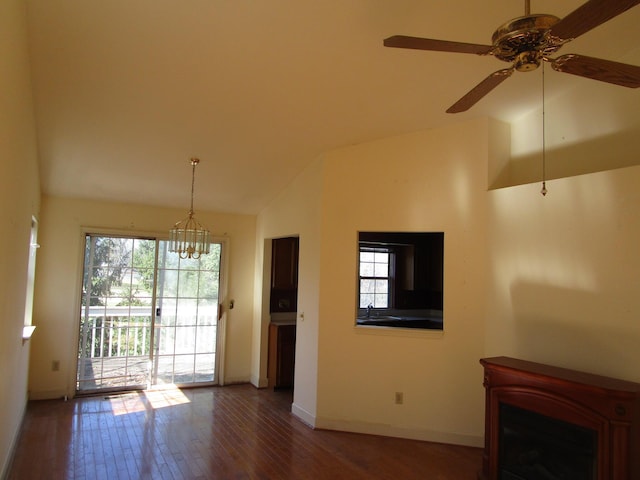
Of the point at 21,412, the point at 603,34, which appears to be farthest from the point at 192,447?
the point at 603,34

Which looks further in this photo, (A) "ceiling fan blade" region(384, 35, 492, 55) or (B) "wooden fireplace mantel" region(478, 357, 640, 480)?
(B) "wooden fireplace mantel" region(478, 357, 640, 480)

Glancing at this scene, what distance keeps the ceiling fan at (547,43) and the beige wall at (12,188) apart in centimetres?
173

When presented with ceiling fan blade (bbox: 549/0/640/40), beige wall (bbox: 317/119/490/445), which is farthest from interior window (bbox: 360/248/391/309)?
ceiling fan blade (bbox: 549/0/640/40)

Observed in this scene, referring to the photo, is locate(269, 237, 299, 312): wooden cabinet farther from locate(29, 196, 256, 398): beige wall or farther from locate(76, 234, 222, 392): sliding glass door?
locate(29, 196, 256, 398): beige wall

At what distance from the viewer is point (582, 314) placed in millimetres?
3135

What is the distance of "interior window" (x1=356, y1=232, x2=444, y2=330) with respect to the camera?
5703 mm

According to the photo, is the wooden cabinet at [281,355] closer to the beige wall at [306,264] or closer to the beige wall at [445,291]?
Result: the beige wall at [306,264]

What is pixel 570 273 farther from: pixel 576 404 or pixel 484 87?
pixel 484 87

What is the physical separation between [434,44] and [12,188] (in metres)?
2.40

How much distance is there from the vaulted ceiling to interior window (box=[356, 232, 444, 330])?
5.75ft

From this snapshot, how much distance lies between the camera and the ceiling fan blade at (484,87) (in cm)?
188

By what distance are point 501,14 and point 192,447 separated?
4.01m

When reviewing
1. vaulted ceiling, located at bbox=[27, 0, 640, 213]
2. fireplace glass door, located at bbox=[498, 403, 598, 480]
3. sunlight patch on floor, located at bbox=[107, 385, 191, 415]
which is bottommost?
sunlight patch on floor, located at bbox=[107, 385, 191, 415]

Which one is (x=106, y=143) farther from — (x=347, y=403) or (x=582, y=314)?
(x=582, y=314)
